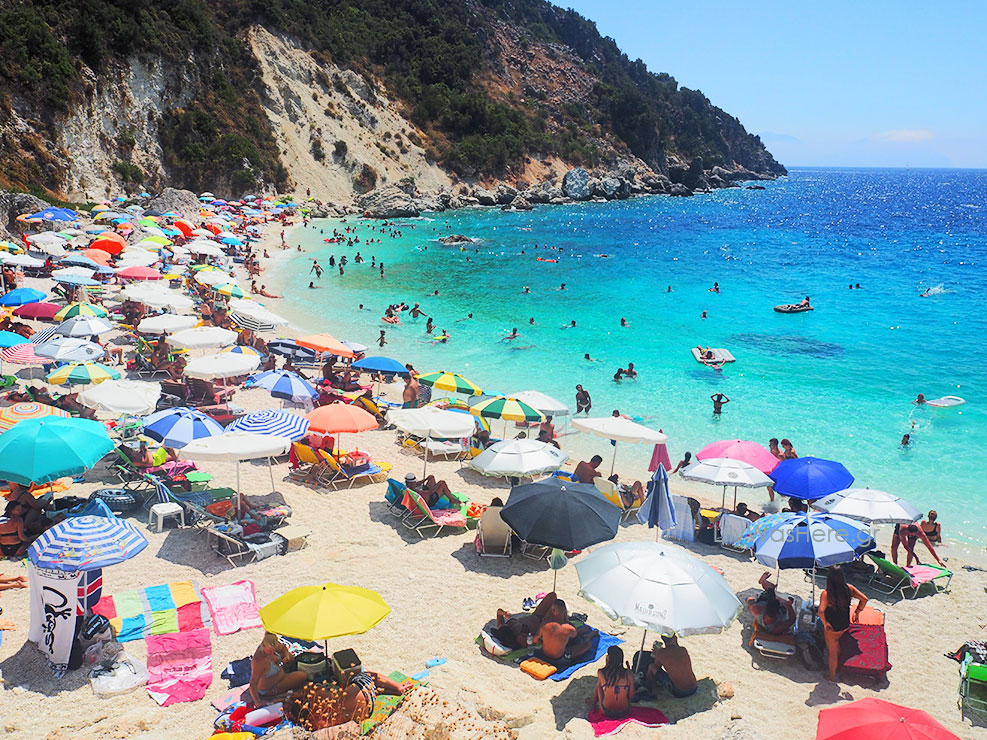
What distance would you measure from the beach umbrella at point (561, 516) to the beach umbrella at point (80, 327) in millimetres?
11620

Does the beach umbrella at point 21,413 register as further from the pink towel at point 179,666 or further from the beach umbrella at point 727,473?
the beach umbrella at point 727,473

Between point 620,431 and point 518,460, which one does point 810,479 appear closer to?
point 620,431

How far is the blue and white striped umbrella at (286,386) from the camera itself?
13.1 metres

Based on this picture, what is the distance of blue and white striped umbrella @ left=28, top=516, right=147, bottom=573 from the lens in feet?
20.9

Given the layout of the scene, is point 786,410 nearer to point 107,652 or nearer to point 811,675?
point 811,675

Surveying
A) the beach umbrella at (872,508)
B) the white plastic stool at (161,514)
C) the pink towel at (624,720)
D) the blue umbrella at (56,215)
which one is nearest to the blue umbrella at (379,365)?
the white plastic stool at (161,514)

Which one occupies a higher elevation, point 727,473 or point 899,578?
point 727,473

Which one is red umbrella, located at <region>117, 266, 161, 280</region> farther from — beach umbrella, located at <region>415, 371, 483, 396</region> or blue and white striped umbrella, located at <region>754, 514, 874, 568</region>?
blue and white striped umbrella, located at <region>754, 514, 874, 568</region>

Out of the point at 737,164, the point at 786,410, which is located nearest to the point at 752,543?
the point at 786,410

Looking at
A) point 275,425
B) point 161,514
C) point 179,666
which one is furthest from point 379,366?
point 179,666

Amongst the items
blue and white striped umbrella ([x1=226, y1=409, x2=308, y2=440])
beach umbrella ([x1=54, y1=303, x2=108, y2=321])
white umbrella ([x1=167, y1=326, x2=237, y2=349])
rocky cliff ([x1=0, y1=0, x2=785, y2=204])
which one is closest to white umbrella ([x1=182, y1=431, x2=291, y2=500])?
blue and white striped umbrella ([x1=226, y1=409, x2=308, y2=440])

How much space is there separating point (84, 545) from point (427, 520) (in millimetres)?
4903

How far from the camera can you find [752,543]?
8.00 m

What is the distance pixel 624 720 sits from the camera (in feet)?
20.5
